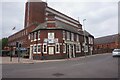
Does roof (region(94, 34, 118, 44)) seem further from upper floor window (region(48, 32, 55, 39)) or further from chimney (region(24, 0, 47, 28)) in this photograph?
upper floor window (region(48, 32, 55, 39))

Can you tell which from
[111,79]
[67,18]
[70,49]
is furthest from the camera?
[67,18]

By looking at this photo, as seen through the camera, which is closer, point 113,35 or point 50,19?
point 50,19

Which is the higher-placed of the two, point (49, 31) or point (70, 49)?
point (49, 31)

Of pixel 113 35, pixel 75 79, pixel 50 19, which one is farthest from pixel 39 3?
pixel 113 35

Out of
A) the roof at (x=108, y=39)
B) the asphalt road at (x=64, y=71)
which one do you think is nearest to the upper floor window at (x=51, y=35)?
the asphalt road at (x=64, y=71)

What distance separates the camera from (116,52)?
36.4m

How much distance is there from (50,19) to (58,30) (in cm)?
331

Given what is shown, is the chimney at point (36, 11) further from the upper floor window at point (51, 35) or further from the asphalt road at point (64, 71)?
the asphalt road at point (64, 71)

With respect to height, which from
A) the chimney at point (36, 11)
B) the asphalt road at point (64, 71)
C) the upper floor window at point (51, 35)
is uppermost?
the chimney at point (36, 11)

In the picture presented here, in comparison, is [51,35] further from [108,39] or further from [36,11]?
[108,39]

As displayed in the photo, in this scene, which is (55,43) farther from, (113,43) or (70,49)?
(113,43)

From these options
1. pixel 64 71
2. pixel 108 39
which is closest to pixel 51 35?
pixel 64 71

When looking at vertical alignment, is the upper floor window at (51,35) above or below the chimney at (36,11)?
below

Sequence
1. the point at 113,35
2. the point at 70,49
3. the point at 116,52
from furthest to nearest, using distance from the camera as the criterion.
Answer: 1. the point at 113,35
2. the point at 70,49
3. the point at 116,52
